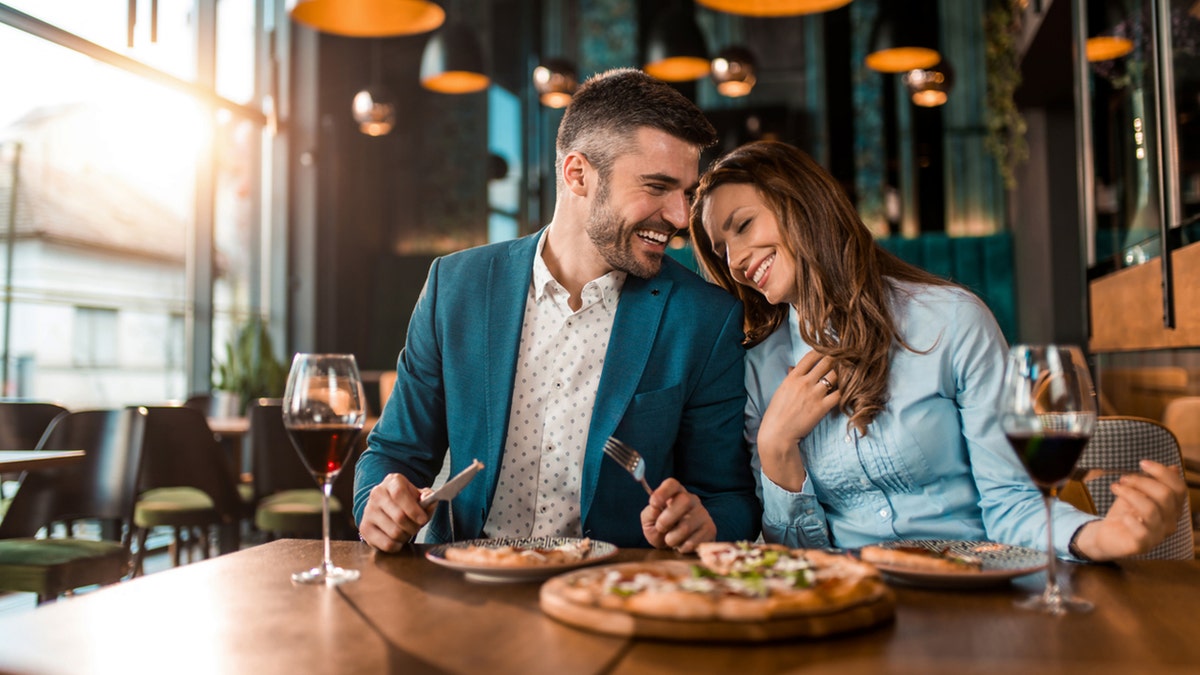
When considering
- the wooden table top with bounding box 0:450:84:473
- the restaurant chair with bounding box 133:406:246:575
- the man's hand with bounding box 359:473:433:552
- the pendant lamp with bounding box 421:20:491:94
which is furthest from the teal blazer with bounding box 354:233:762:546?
the pendant lamp with bounding box 421:20:491:94

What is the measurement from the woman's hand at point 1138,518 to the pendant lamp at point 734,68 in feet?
18.7

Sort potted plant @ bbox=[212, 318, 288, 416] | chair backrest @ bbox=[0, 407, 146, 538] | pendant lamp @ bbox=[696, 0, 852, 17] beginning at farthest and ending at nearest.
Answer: potted plant @ bbox=[212, 318, 288, 416], pendant lamp @ bbox=[696, 0, 852, 17], chair backrest @ bbox=[0, 407, 146, 538]

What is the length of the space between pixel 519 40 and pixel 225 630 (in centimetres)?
944

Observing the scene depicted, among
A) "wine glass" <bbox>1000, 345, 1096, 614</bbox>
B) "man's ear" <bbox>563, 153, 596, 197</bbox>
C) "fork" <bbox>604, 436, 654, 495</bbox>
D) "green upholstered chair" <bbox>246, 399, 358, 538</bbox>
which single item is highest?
"man's ear" <bbox>563, 153, 596, 197</bbox>

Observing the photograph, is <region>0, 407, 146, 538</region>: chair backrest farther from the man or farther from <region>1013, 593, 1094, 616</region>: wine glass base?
<region>1013, 593, 1094, 616</region>: wine glass base

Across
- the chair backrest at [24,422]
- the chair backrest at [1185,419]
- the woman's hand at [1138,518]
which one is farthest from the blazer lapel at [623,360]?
the chair backrest at [1185,419]

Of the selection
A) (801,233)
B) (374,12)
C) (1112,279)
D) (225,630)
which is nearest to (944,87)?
(1112,279)

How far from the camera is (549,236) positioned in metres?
2.03

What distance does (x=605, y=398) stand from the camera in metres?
1.72

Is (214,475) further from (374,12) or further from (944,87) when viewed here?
(944,87)

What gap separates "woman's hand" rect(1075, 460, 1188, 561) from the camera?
1086 mm

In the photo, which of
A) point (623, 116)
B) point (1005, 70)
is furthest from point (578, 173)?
point (1005, 70)

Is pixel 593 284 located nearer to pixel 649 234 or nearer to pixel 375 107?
pixel 649 234

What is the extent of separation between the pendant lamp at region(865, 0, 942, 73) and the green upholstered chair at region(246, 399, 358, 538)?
13.5 feet
